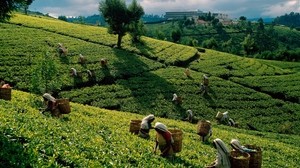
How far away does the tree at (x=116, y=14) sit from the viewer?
2734 inches

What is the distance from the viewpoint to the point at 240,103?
5381 cm

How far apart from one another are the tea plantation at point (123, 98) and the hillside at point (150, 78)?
0.17 m

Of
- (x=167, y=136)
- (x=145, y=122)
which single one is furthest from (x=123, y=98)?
(x=167, y=136)

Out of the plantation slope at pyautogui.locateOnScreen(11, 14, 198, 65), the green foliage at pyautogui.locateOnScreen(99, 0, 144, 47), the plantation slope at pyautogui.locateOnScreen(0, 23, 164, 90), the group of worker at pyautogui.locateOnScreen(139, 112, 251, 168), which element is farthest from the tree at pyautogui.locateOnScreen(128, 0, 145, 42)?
the group of worker at pyautogui.locateOnScreen(139, 112, 251, 168)

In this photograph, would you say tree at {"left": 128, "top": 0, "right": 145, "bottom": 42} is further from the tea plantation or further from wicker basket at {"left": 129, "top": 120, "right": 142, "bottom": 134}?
wicker basket at {"left": 129, "top": 120, "right": 142, "bottom": 134}

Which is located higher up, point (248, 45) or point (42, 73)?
point (42, 73)

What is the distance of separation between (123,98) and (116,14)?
2681cm

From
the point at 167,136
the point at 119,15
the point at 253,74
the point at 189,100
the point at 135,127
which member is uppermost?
the point at 119,15

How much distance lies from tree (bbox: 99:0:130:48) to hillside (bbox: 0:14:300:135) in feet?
10.8

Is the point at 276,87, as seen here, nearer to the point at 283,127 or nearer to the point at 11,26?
the point at 283,127

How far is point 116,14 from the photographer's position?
69312 mm

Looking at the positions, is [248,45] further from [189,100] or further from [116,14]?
[189,100]

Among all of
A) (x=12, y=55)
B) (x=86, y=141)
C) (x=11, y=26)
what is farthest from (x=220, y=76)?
(x=86, y=141)

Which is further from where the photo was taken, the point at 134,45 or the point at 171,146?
→ the point at 134,45
